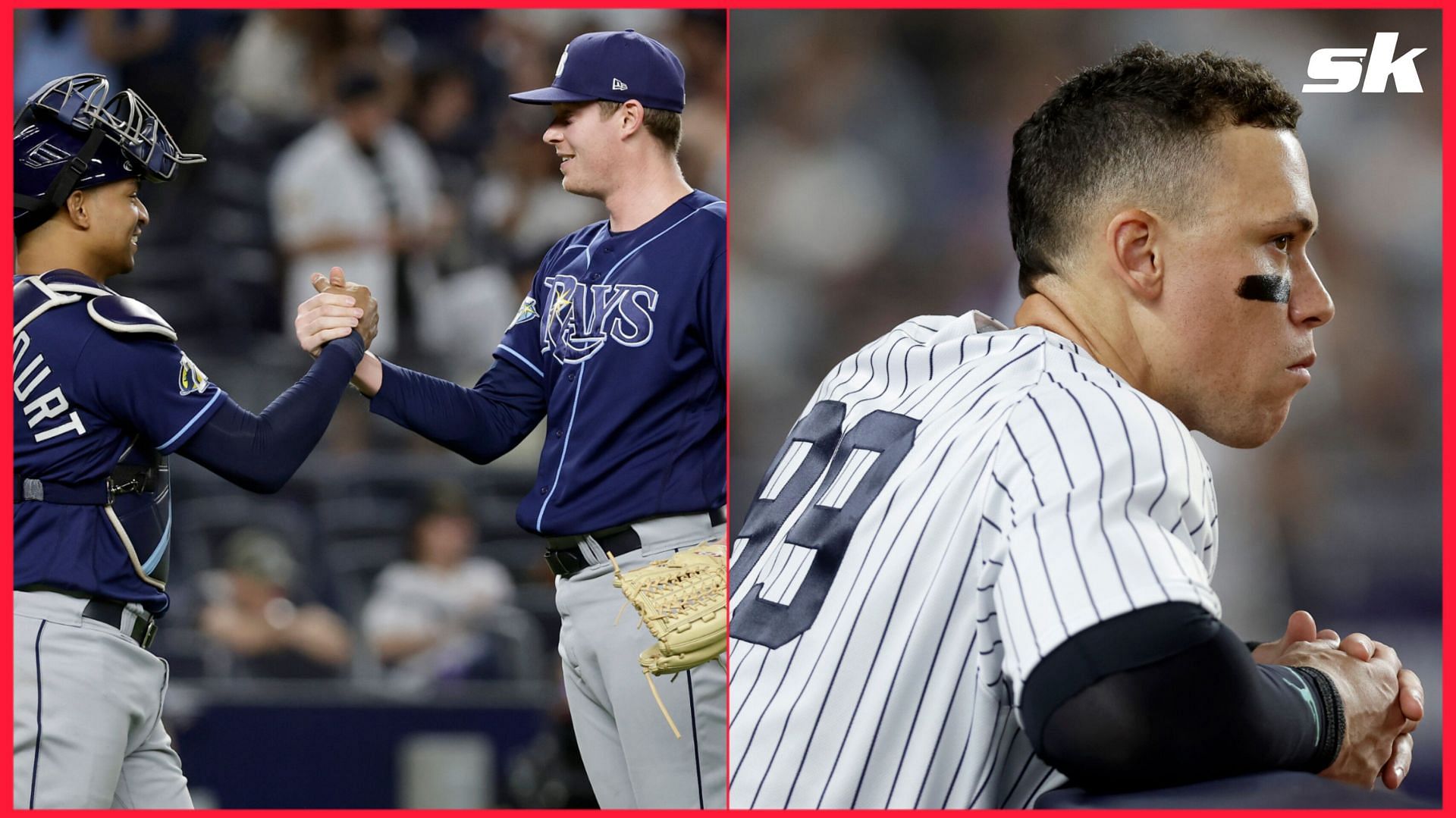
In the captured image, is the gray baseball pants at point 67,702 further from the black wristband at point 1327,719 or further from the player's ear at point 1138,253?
the black wristband at point 1327,719

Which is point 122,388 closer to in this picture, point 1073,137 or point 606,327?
point 606,327

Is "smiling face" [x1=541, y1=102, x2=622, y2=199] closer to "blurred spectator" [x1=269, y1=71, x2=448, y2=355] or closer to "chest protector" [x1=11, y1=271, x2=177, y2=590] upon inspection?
"chest protector" [x1=11, y1=271, x2=177, y2=590]

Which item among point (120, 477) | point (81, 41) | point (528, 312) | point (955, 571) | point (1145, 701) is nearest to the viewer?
point (1145, 701)

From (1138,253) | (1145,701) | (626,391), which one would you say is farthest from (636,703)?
(1145,701)

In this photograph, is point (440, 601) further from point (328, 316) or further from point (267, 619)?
point (328, 316)

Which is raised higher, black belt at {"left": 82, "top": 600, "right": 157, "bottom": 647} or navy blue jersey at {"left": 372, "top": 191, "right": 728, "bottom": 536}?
navy blue jersey at {"left": 372, "top": 191, "right": 728, "bottom": 536}

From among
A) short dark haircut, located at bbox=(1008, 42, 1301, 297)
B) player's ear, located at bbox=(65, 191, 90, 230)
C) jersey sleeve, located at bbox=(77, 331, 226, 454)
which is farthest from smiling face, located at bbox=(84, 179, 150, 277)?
short dark haircut, located at bbox=(1008, 42, 1301, 297)
